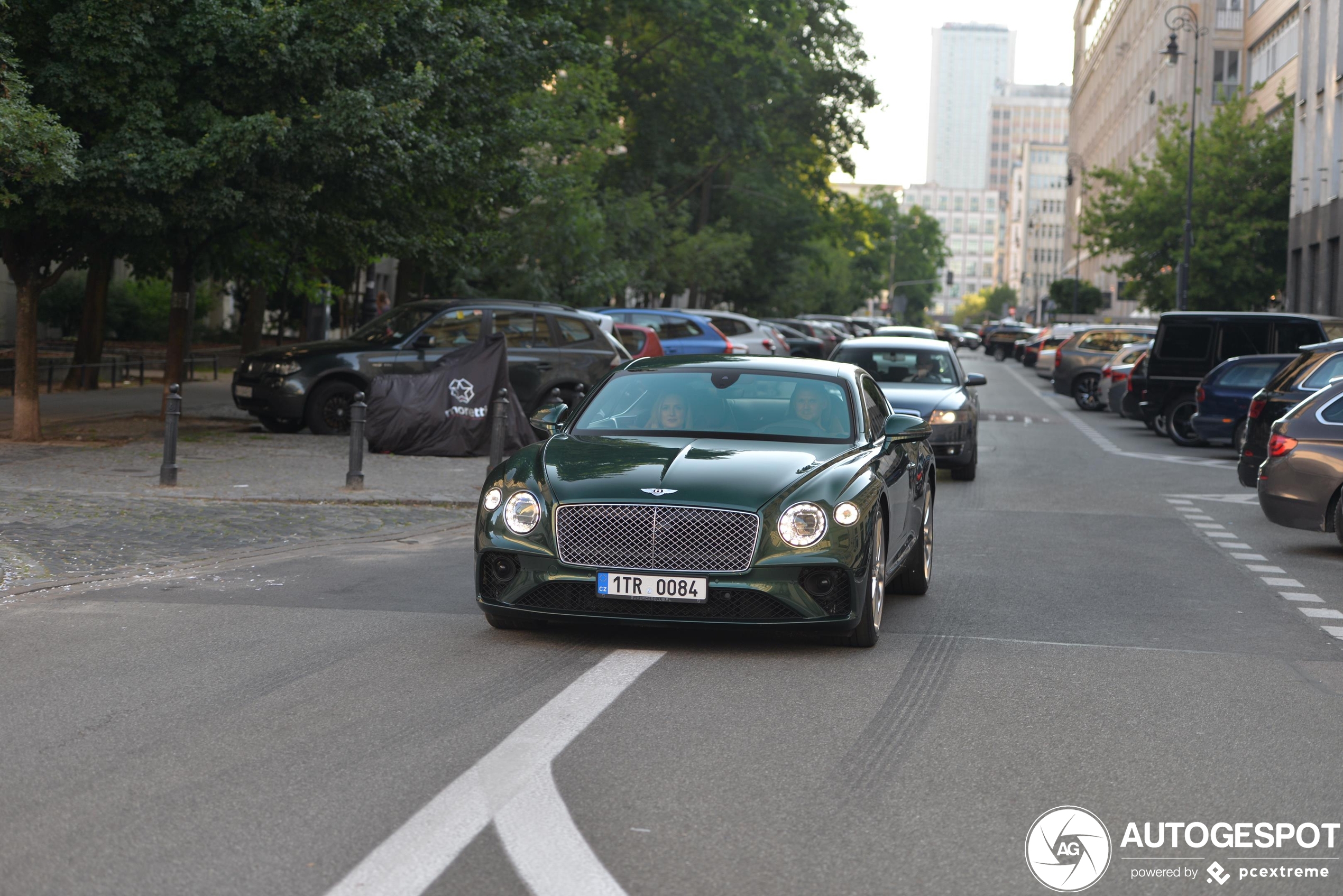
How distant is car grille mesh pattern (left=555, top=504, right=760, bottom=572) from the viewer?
755cm

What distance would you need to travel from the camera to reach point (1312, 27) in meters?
51.7

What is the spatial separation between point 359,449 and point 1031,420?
1888 cm

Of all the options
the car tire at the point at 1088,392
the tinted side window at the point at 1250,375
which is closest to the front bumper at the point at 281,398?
the tinted side window at the point at 1250,375

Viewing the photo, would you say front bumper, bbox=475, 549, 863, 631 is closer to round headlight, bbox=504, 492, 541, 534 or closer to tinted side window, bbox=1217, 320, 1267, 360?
round headlight, bbox=504, 492, 541, 534

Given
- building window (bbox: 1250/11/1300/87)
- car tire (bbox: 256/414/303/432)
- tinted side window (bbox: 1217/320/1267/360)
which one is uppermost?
building window (bbox: 1250/11/1300/87)

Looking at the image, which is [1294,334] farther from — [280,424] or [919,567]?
[919,567]

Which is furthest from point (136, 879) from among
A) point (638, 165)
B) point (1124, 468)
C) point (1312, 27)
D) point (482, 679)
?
point (1312, 27)

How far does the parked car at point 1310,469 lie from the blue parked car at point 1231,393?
10827 millimetres

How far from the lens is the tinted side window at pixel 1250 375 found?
23.3 metres

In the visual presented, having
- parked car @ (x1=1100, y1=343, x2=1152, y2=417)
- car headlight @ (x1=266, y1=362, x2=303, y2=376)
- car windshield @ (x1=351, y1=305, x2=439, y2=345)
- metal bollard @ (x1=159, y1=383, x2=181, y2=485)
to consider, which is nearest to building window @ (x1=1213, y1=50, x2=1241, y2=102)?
parked car @ (x1=1100, y1=343, x2=1152, y2=417)

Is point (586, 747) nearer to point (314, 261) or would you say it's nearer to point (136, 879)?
point (136, 879)

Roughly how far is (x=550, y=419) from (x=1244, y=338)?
1933cm

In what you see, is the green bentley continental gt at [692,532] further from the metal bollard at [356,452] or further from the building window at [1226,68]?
the building window at [1226,68]

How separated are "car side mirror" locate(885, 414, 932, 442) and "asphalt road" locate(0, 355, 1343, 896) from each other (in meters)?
0.98
